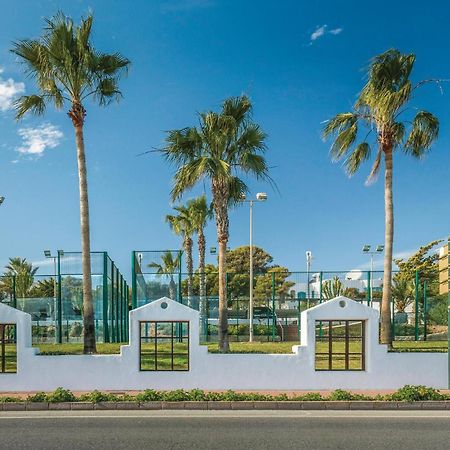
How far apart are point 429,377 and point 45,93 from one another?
14733 mm

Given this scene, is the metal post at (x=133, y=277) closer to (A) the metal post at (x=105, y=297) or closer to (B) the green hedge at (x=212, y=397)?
(A) the metal post at (x=105, y=297)

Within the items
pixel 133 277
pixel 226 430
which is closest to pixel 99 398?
pixel 226 430

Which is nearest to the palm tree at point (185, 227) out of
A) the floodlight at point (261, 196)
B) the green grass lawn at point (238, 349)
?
the floodlight at point (261, 196)

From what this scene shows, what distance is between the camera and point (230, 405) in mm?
13094

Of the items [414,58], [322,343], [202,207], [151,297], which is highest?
[414,58]

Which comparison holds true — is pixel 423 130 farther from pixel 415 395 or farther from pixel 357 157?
pixel 415 395

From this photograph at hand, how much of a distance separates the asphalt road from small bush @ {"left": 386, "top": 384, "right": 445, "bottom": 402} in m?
0.55

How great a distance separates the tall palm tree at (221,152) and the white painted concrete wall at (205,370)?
3.95 metres

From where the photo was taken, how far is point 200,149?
2016cm

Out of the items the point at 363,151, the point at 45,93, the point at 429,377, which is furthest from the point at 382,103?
the point at 45,93

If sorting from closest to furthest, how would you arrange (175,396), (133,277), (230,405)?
(230,405)
(175,396)
(133,277)

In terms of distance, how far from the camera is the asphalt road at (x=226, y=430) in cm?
951

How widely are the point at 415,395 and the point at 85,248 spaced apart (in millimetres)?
10922

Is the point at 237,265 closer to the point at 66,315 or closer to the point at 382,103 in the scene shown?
the point at 66,315
